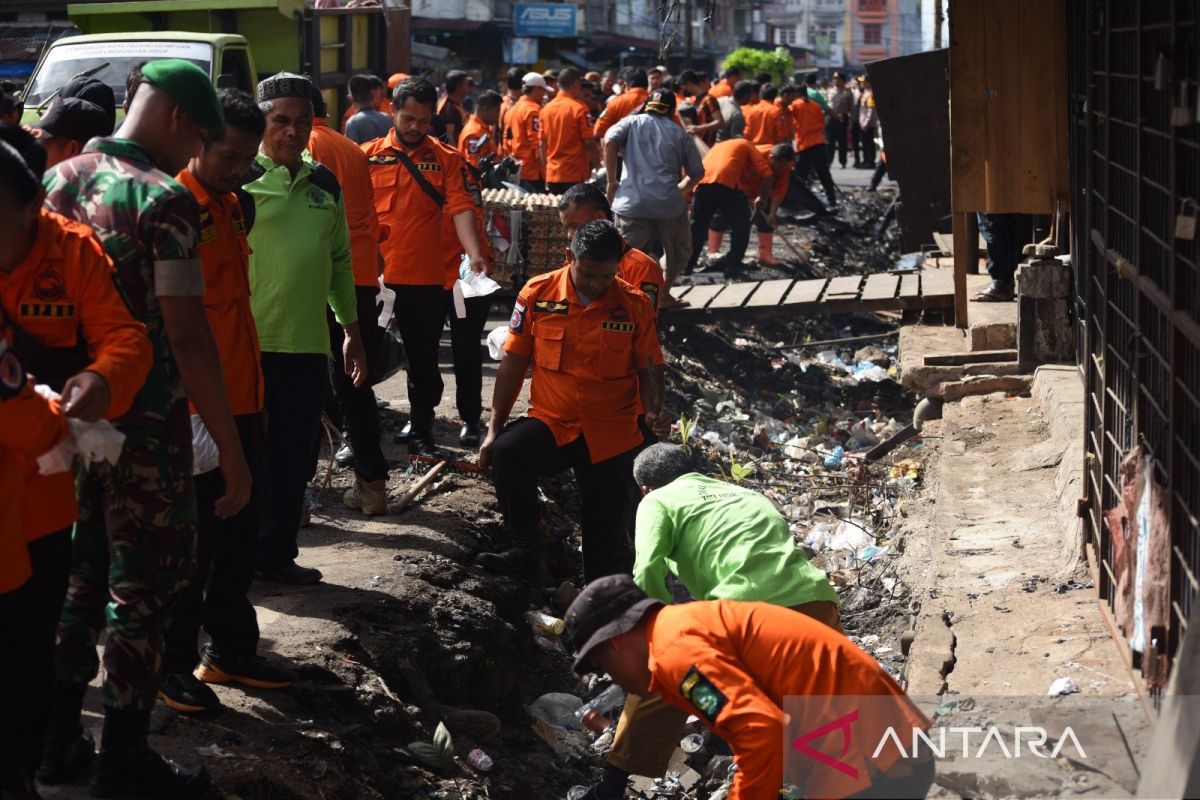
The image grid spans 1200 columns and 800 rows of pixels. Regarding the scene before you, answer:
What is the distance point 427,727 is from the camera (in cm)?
511

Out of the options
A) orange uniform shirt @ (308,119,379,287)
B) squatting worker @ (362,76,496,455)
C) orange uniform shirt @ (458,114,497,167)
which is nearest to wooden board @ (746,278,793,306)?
orange uniform shirt @ (458,114,497,167)

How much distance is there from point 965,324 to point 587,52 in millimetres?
38570

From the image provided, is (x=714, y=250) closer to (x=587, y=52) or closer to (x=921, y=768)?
(x=921, y=768)

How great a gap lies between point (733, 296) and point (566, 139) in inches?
112

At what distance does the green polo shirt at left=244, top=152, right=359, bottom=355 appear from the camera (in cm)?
527

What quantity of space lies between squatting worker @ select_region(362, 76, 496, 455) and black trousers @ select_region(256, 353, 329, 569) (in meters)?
2.06

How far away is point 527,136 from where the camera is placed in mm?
14141

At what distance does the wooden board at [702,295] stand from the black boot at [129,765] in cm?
797

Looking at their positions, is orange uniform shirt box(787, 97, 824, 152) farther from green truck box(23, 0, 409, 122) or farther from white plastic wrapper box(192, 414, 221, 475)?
white plastic wrapper box(192, 414, 221, 475)

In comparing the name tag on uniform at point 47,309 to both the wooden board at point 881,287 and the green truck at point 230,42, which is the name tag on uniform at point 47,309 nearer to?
the green truck at point 230,42

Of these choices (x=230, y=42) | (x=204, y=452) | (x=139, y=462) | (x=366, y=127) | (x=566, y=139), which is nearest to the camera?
(x=139, y=462)

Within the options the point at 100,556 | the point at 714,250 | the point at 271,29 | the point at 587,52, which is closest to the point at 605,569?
the point at 100,556

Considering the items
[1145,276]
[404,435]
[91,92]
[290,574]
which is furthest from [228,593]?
[404,435]

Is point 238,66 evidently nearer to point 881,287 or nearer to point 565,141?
point 565,141
